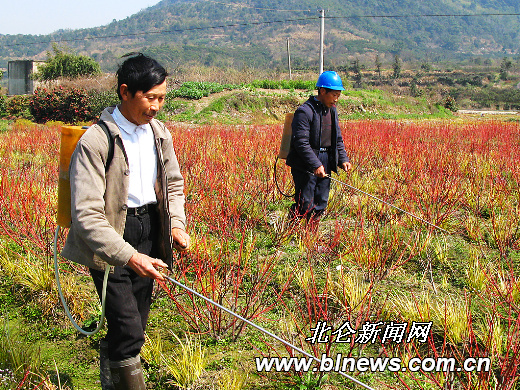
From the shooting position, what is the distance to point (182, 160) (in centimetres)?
667

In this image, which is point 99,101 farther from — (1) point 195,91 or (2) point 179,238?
(2) point 179,238

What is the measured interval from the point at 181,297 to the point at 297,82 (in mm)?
27434

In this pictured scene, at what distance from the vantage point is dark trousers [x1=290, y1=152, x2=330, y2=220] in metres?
3.96

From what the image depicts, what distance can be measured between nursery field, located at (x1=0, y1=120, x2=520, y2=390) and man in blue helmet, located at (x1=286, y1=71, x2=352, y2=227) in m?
0.25

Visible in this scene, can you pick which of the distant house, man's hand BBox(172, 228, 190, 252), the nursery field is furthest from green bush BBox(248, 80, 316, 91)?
man's hand BBox(172, 228, 190, 252)

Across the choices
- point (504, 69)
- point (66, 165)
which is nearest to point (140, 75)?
point (66, 165)

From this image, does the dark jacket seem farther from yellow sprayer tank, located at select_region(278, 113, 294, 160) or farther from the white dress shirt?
the white dress shirt

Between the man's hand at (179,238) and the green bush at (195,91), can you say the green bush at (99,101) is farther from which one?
the man's hand at (179,238)

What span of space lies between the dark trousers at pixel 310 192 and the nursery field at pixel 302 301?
0.16 meters

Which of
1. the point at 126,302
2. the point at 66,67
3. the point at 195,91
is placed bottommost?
the point at 126,302

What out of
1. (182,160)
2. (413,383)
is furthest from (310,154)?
(182,160)

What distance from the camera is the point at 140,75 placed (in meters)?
1.73

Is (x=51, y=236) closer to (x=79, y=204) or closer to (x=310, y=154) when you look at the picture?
(x=310, y=154)

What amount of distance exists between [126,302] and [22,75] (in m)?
44.6
